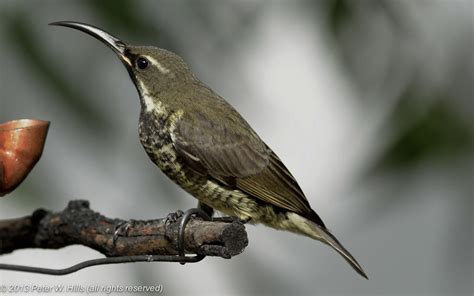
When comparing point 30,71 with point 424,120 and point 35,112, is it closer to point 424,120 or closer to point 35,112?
point 35,112

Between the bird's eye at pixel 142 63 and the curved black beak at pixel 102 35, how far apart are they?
0.06 metres

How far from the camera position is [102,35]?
4520 millimetres

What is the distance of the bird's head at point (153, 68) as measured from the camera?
15.3 ft

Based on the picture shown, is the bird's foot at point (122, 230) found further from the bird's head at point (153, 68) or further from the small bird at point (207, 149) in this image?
the bird's head at point (153, 68)

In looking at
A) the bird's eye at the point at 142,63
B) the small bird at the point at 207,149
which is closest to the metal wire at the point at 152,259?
the small bird at the point at 207,149

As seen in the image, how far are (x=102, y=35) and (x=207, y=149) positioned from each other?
0.78 meters

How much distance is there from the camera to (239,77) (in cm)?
535

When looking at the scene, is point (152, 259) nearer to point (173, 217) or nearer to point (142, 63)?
point (173, 217)

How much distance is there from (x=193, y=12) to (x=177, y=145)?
113 centimetres

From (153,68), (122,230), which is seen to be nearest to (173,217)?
(122,230)

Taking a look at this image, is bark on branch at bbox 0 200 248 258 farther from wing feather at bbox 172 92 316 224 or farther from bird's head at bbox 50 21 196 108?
bird's head at bbox 50 21 196 108

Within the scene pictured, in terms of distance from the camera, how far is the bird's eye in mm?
4691

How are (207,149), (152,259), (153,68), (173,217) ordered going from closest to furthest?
(152,259), (173,217), (207,149), (153,68)

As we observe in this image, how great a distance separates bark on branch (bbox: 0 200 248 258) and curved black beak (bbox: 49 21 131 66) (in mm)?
831
